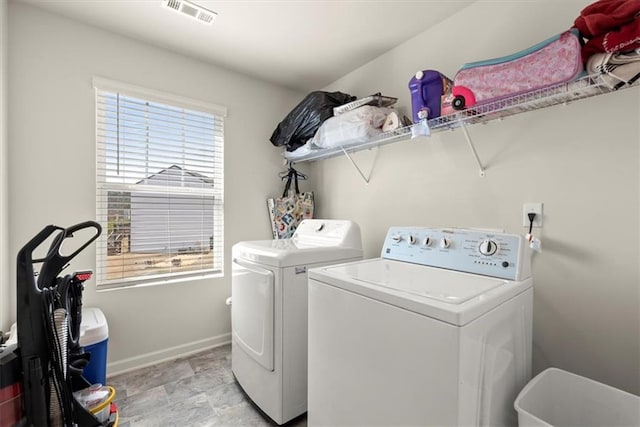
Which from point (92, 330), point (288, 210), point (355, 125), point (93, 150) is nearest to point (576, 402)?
point (355, 125)

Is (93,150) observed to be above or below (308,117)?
below

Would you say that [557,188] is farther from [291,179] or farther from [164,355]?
[164,355]

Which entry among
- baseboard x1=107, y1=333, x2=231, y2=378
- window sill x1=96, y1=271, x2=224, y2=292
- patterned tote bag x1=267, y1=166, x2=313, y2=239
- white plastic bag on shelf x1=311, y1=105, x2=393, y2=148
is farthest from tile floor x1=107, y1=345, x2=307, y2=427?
white plastic bag on shelf x1=311, y1=105, x2=393, y2=148

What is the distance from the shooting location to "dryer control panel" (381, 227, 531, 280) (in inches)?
45.3

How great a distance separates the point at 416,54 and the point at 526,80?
3.31 feet

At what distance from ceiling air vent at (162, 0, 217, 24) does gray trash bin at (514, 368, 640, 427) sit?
2.49 m

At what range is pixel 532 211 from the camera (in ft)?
4.78

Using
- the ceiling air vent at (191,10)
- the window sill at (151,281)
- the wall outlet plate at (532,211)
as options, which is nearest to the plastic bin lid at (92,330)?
the window sill at (151,281)

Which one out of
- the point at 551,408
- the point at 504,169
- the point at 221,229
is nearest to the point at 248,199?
the point at 221,229

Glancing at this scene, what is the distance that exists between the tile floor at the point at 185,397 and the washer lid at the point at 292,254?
0.90 metres

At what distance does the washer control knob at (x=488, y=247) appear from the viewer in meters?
1.21

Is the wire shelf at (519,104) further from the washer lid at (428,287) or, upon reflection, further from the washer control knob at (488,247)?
the washer lid at (428,287)

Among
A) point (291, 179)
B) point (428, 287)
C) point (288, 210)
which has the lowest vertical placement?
point (428, 287)

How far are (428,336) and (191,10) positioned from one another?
7.19ft
